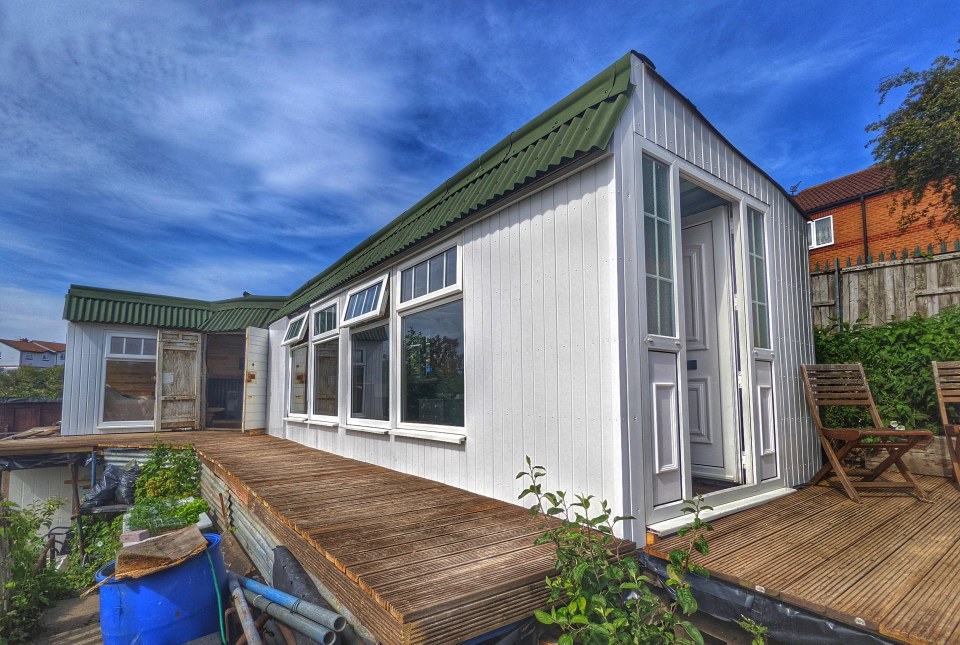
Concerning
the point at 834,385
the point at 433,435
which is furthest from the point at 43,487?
the point at 834,385

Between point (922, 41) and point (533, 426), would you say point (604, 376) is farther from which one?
point (922, 41)

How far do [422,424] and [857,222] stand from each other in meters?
13.7

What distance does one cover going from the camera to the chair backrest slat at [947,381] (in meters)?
3.13

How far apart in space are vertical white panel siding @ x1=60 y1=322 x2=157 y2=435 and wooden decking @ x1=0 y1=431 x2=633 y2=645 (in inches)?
241

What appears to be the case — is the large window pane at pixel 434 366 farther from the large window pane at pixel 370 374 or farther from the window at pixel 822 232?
the window at pixel 822 232

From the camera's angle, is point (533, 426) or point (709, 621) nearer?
point (709, 621)

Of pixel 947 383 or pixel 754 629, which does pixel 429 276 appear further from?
pixel 947 383

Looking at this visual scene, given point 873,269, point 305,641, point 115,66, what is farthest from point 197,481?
point 873,269

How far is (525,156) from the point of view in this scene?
287 centimetres

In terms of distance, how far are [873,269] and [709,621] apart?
15.8 ft

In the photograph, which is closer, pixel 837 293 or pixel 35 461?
pixel 837 293

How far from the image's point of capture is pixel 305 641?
198cm

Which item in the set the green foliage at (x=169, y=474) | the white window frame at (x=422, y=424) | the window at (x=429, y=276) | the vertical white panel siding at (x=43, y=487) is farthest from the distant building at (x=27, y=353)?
the window at (x=429, y=276)

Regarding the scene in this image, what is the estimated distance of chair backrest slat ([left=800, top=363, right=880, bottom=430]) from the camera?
10.5 ft
